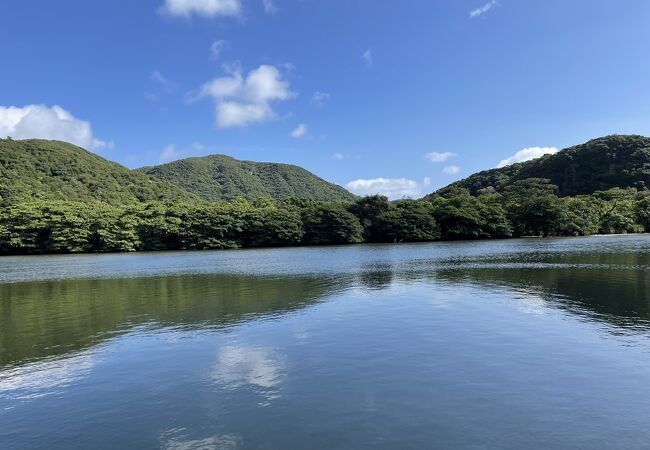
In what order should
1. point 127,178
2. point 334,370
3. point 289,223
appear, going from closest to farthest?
point 334,370
point 289,223
point 127,178

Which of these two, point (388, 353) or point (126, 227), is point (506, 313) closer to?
point (388, 353)

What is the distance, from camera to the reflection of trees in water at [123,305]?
15137 millimetres

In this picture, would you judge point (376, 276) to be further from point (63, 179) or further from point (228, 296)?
point (63, 179)

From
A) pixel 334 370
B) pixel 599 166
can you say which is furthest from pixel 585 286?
pixel 599 166

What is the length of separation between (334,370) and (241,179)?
15997cm

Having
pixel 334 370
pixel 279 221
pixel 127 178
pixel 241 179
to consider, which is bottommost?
pixel 334 370

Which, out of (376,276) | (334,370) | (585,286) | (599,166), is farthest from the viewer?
(599,166)

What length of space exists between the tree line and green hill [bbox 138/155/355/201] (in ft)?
237

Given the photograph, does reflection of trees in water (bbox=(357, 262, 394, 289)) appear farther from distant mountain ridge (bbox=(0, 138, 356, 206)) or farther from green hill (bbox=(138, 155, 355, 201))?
green hill (bbox=(138, 155, 355, 201))

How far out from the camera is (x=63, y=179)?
10481 cm

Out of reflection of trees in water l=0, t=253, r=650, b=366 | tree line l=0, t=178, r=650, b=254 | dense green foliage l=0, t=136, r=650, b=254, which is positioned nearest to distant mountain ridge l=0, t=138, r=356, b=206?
dense green foliage l=0, t=136, r=650, b=254

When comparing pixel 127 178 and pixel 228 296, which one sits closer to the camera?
pixel 228 296

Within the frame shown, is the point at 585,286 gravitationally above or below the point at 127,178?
below

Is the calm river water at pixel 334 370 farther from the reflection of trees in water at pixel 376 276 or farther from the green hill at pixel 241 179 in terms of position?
the green hill at pixel 241 179
